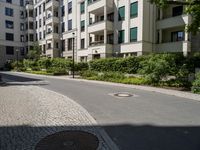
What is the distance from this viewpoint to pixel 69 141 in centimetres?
607

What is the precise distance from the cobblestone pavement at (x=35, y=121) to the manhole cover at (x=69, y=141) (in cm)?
19

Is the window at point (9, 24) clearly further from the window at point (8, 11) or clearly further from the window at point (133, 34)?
the window at point (133, 34)

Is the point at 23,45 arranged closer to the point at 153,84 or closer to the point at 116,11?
the point at 116,11

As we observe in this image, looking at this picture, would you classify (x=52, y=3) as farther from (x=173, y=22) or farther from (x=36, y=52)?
(x=173, y=22)

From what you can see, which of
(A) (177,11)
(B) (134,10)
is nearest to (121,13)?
(B) (134,10)

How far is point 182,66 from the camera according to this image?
60.3 ft

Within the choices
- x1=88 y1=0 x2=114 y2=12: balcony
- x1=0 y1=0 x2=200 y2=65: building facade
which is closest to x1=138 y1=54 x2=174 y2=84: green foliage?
x1=0 y1=0 x2=200 y2=65: building facade

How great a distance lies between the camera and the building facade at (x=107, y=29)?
29719 mm

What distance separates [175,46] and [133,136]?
2413cm

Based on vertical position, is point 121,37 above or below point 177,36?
above

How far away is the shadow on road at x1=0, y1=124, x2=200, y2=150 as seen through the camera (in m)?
5.81

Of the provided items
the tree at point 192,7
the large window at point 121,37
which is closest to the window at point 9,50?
the large window at point 121,37

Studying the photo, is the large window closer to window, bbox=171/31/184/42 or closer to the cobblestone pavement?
window, bbox=171/31/184/42

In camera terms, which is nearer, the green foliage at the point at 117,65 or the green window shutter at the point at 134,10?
the green foliage at the point at 117,65
